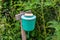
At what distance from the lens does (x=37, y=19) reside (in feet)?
8.82

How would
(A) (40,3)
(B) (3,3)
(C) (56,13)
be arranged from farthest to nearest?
(B) (3,3) < (C) (56,13) < (A) (40,3)

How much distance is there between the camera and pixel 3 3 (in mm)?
3057

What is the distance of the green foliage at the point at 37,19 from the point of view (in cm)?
248

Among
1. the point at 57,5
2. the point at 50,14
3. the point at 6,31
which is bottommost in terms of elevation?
the point at 6,31

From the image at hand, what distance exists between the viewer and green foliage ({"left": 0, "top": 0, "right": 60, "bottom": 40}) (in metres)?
2.48

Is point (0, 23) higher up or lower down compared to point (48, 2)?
lower down

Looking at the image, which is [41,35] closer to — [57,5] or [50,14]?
[50,14]

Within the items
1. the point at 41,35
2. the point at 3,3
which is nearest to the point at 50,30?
the point at 41,35

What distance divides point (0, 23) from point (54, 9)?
928 mm

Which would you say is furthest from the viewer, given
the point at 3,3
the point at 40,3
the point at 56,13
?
the point at 3,3

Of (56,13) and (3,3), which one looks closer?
(56,13)

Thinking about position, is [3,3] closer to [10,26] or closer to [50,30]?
[10,26]

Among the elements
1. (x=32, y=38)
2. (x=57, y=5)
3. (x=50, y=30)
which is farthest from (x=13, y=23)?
(x=57, y=5)

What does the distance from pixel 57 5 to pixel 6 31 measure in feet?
3.07
